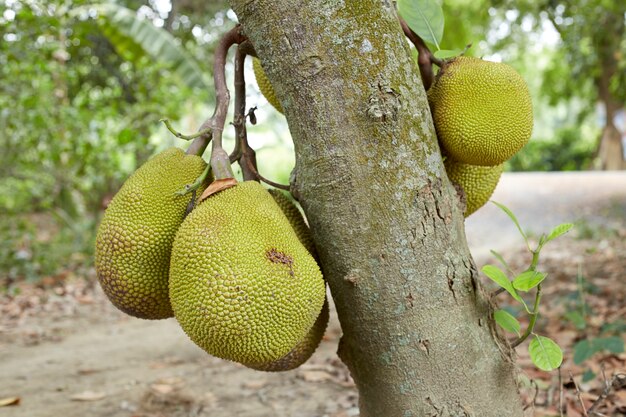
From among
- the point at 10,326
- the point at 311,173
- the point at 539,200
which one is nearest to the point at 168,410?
the point at 311,173

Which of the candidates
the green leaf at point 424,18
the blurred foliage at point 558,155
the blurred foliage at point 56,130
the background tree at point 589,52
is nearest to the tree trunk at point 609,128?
the background tree at point 589,52

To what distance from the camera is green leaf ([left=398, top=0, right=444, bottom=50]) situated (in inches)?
44.6

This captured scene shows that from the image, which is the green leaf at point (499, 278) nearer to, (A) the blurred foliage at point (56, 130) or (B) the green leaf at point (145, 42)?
(A) the blurred foliage at point (56, 130)

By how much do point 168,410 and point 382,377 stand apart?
101 centimetres

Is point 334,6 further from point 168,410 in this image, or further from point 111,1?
point 111,1

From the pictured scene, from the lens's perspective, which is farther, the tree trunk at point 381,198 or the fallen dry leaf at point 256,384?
the fallen dry leaf at point 256,384

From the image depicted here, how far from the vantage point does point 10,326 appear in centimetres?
319

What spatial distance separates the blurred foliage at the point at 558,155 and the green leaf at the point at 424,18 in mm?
12728

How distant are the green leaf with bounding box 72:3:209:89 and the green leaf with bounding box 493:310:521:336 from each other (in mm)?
4606

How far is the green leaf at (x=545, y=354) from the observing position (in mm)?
1021

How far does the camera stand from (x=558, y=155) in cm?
1340

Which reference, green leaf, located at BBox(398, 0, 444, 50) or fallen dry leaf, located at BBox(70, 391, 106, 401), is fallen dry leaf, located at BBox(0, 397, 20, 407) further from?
green leaf, located at BBox(398, 0, 444, 50)

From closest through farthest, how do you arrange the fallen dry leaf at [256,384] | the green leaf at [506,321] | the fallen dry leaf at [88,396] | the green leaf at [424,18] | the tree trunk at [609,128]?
1. the green leaf at [506,321]
2. the green leaf at [424,18]
3. the fallen dry leaf at [88,396]
4. the fallen dry leaf at [256,384]
5. the tree trunk at [609,128]

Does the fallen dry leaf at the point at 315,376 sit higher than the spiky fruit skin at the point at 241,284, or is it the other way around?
the spiky fruit skin at the point at 241,284
